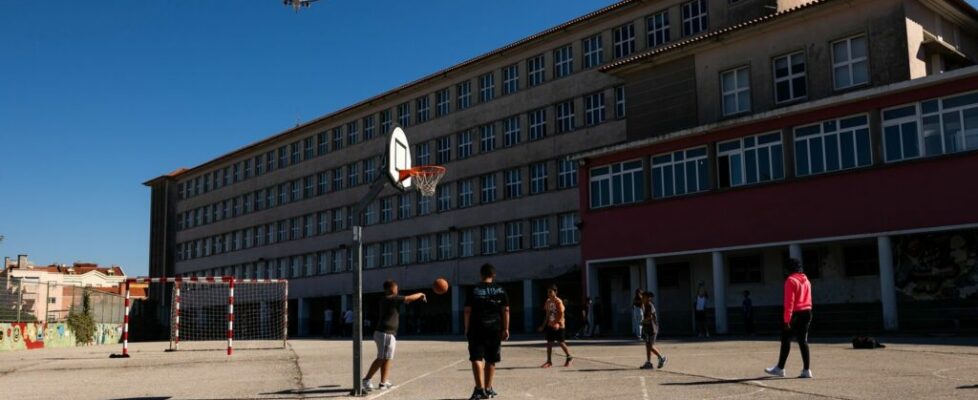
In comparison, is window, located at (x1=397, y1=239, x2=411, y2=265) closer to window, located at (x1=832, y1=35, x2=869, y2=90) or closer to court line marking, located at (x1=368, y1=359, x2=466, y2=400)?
window, located at (x1=832, y1=35, x2=869, y2=90)

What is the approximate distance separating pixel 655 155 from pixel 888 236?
29.5 feet

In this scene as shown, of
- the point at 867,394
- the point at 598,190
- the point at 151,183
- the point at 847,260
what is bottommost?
the point at 867,394

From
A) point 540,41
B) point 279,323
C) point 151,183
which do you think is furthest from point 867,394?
point 151,183

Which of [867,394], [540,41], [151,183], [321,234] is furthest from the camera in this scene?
[151,183]

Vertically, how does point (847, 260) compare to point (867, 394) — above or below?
above

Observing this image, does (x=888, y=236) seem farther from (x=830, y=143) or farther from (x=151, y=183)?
(x=151, y=183)

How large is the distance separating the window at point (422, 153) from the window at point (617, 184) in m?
22.5

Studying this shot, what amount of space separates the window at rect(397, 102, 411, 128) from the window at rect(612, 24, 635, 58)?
17898mm

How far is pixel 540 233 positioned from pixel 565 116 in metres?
6.26

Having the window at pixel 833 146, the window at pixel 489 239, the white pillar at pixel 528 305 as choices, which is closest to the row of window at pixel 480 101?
the window at pixel 489 239

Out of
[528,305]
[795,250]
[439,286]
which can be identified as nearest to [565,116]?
[528,305]

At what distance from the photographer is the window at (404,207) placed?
192 ft

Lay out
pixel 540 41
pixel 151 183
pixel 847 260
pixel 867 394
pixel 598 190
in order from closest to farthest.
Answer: pixel 867 394, pixel 847 260, pixel 598 190, pixel 540 41, pixel 151 183

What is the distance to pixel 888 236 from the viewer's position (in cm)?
2706
